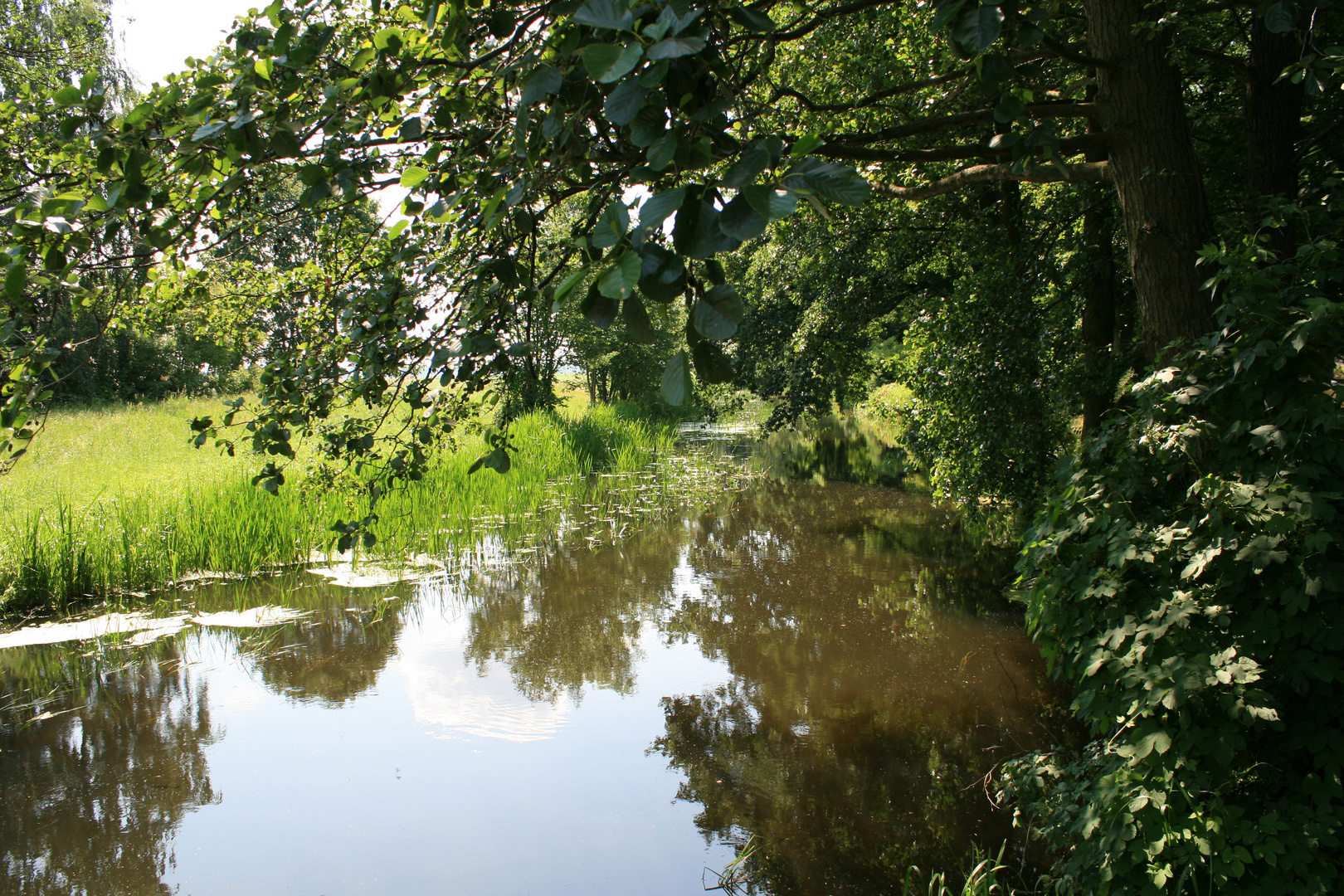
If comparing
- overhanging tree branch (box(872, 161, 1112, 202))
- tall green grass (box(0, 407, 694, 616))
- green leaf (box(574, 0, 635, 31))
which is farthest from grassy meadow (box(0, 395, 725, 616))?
overhanging tree branch (box(872, 161, 1112, 202))

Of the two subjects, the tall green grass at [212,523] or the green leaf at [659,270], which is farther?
the tall green grass at [212,523]

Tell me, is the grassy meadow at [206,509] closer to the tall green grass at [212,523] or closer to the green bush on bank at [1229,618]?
the tall green grass at [212,523]

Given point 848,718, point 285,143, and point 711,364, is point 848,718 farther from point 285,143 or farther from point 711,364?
point 285,143

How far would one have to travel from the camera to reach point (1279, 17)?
82.2 inches

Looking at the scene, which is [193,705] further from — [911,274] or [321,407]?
[911,274]

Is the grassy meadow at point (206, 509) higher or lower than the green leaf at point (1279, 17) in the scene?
lower

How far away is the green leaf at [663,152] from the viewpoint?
2.78 feet

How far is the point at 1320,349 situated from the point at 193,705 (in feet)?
19.8

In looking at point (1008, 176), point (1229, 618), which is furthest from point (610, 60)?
point (1008, 176)

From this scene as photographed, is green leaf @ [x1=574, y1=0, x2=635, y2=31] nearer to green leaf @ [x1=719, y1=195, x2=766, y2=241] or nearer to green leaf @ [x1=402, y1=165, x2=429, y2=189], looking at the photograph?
green leaf @ [x1=719, y1=195, x2=766, y2=241]

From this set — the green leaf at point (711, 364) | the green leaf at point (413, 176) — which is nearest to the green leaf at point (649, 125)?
the green leaf at point (711, 364)

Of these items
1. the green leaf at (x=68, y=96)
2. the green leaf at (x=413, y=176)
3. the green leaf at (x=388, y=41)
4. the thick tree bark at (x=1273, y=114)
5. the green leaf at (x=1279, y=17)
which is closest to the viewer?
the green leaf at (x=68, y=96)

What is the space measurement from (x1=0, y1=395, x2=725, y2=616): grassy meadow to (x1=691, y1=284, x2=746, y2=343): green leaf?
2.35m

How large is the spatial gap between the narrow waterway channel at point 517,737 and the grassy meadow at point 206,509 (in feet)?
1.91
